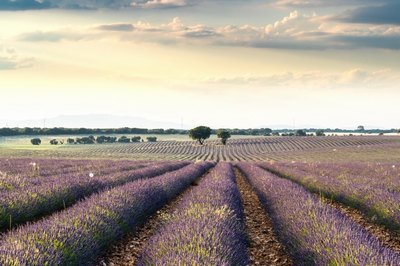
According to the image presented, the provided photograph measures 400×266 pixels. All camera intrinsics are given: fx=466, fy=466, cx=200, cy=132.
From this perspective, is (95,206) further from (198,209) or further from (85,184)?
(85,184)

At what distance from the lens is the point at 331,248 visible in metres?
5.28

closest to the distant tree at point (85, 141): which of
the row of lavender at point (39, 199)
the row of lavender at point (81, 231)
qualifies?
the row of lavender at point (39, 199)

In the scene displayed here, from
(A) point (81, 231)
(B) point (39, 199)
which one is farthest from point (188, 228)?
(B) point (39, 199)

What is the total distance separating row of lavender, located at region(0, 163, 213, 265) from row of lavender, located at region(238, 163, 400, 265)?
273cm

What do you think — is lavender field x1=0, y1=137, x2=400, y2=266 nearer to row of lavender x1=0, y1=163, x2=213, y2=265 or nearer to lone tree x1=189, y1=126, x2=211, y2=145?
row of lavender x1=0, y1=163, x2=213, y2=265

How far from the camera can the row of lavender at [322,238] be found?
4.77m

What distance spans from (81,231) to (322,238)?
314 centimetres

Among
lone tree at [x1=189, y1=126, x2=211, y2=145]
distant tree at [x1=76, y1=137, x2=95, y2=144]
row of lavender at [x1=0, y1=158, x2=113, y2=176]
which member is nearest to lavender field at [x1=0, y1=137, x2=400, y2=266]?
row of lavender at [x1=0, y1=158, x2=113, y2=176]

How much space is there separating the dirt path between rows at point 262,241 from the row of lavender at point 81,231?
2.22 meters

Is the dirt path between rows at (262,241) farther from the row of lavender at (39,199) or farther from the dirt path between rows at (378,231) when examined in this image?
the row of lavender at (39,199)

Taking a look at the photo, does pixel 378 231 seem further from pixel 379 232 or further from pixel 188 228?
pixel 188 228

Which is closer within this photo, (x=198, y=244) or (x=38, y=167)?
(x=198, y=244)

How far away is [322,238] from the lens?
19.3ft

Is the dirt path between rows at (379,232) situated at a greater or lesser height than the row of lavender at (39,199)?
lesser
